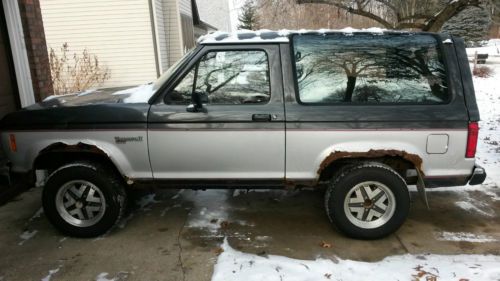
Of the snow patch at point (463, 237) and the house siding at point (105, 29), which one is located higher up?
the house siding at point (105, 29)

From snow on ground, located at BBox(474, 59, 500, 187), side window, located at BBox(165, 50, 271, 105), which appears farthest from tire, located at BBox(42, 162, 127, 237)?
snow on ground, located at BBox(474, 59, 500, 187)

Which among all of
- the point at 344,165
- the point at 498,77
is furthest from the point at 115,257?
the point at 498,77

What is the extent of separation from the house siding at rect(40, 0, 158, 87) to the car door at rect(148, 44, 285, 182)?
9790 millimetres

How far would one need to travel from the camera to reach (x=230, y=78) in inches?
158

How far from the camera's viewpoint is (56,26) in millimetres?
13039

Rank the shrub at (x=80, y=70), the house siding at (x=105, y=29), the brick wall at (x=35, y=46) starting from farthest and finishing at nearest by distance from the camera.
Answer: the house siding at (x=105, y=29) → the shrub at (x=80, y=70) → the brick wall at (x=35, y=46)

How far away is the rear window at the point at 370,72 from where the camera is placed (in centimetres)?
396

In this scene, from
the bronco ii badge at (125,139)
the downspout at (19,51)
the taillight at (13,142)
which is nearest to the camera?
the bronco ii badge at (125,139)

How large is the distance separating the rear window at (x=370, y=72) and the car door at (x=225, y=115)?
0.31m

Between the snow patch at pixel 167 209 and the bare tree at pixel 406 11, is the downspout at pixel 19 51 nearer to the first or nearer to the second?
the snow patch at pixel 167 209

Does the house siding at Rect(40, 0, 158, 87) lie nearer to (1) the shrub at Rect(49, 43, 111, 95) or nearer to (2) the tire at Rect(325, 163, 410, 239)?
(1) the shrub at Rect(49, 43, 111, 95)

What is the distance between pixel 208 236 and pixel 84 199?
4.15 feet

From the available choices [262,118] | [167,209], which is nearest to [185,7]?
[167,209]

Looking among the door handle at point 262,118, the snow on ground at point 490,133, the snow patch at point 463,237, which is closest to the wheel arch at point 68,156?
the door handle at point 262,118
